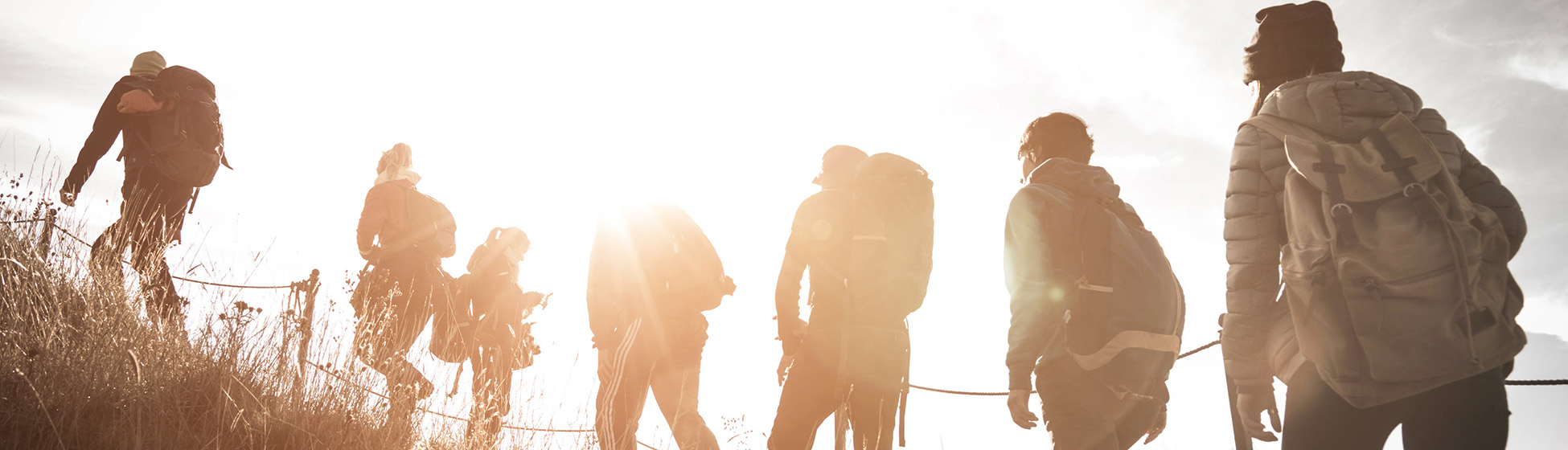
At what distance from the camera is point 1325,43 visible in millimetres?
2396

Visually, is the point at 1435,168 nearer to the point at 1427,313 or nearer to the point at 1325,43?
the point at 1427,313

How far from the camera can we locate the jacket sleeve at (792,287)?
381cm

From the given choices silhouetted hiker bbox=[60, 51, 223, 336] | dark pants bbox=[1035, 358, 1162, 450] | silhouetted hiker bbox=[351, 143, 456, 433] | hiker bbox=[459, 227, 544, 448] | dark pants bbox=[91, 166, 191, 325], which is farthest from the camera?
hiker bbox=[459, 227, 544, 448]

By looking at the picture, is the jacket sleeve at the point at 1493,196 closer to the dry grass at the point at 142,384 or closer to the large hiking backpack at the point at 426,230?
the dry grass at the point at 142,384

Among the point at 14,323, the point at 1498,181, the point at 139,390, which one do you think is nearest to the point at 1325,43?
the point at 1498,181

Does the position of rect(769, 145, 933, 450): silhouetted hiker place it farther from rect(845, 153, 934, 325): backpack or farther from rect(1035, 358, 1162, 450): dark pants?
rect(1035, 358, 1162, 450): dark pants

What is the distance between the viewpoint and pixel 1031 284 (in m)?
2.73

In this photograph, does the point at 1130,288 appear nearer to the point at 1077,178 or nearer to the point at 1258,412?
the point at 1077,178

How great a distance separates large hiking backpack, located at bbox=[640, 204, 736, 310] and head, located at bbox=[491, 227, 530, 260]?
333cm

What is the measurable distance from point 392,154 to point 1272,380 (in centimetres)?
537

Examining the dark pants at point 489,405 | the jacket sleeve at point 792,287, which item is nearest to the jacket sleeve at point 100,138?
the dark pants at point 489,405

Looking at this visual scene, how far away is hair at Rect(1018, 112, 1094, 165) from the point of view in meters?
3.14

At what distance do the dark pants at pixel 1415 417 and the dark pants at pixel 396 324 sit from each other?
356 centimetres

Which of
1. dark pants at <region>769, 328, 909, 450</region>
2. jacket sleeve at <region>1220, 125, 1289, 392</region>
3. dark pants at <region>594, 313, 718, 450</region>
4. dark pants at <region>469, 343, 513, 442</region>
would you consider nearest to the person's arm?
jacket sleeve at <region>1220, 125, 1289, 392</region>
